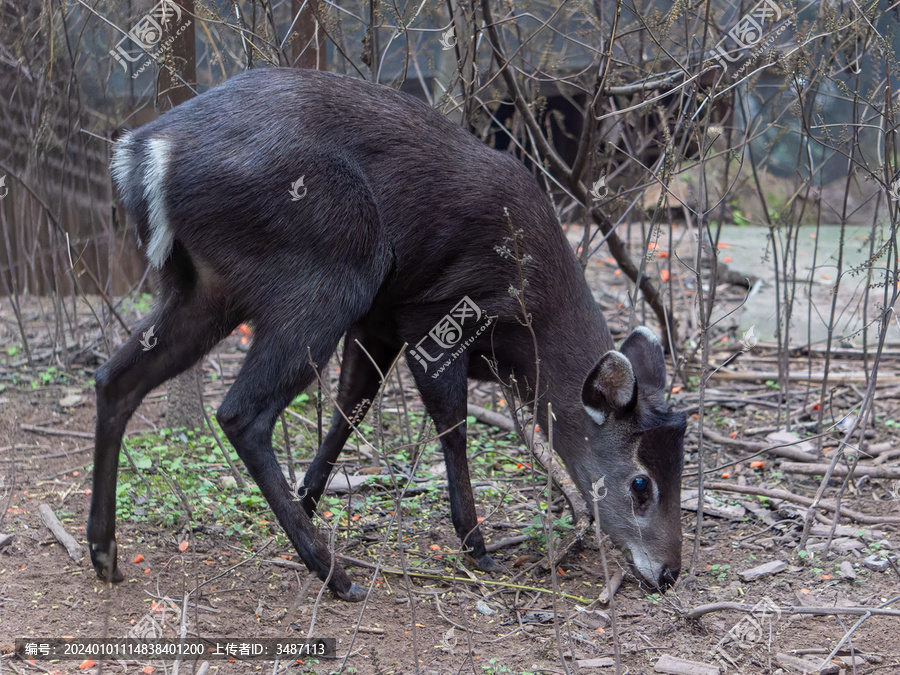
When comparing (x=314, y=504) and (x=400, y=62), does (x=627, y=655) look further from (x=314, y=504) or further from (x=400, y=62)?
(x=400, y=62)

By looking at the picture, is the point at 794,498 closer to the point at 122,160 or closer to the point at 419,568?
the point at 419,568

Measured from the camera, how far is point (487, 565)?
4.48 metres

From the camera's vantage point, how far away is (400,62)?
8.77 meters

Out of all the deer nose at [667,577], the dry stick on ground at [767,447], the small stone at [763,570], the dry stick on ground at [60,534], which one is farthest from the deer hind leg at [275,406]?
the dry stick on ground at [767,447]

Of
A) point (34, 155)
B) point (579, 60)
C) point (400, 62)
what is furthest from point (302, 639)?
point (579, 60)

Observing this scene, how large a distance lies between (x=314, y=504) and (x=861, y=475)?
3413 mm

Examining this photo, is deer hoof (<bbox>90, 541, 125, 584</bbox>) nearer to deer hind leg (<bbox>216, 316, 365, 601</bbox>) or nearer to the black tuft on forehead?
deer hind leg (<bbox>216, 316, 365, 601</bbox>)

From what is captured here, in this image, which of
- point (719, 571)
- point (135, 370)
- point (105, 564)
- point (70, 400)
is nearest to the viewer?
point (105, 564)

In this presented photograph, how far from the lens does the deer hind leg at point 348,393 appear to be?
15.5ft

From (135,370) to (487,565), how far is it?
2.07m

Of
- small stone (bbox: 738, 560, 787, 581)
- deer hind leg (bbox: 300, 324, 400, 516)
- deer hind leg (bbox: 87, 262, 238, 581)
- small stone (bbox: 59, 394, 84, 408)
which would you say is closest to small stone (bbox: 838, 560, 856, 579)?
small stone (bbox: 738, 560, 787, 581)

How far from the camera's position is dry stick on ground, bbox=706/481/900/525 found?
4750 mm

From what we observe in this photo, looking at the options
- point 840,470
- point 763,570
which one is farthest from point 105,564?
point 840,470

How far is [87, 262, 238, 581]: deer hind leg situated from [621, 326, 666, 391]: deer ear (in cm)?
219
